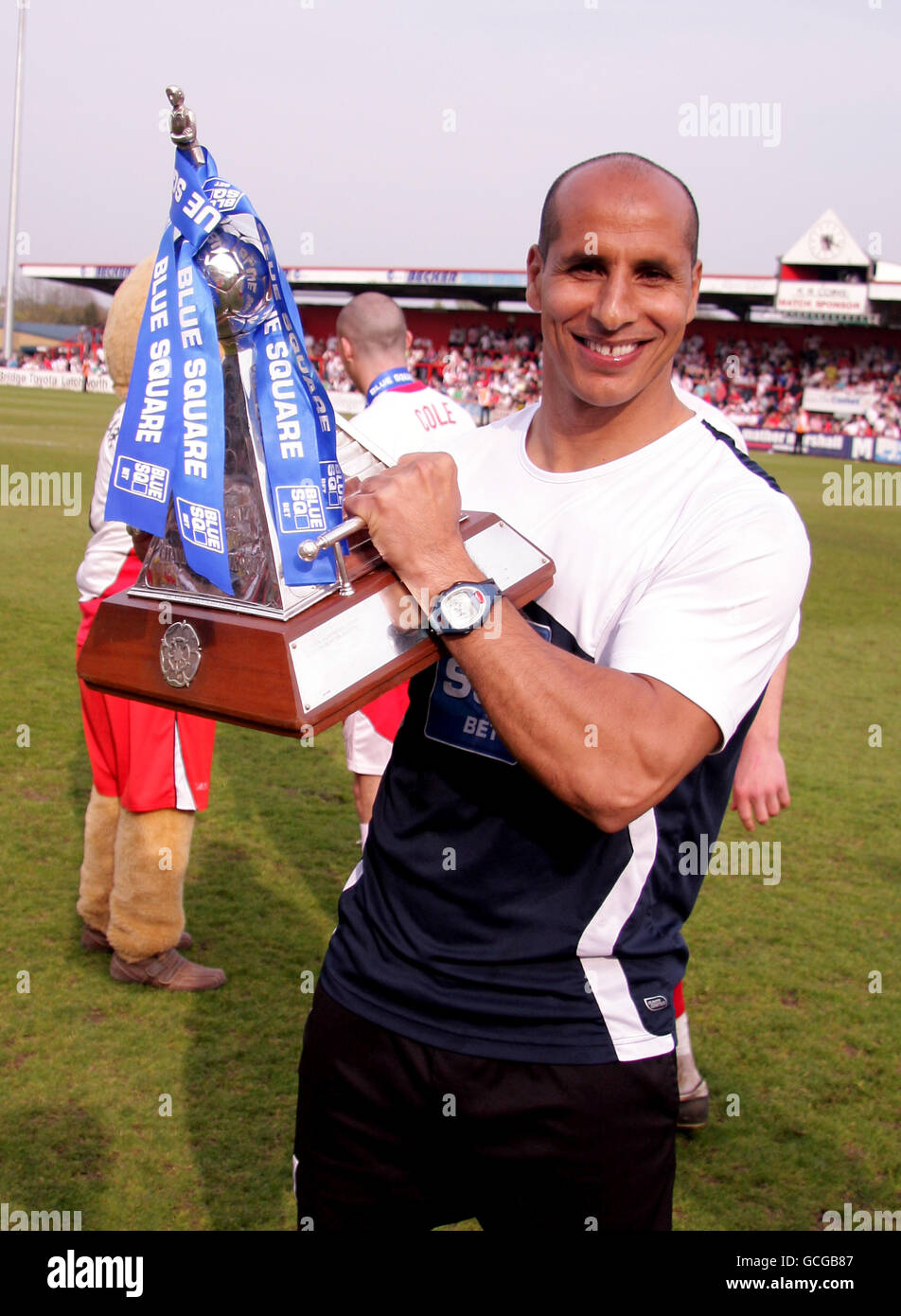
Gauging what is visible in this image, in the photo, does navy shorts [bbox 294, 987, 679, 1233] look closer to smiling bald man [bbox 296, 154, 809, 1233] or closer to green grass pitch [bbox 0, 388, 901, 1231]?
smiling bald man [bbox 296, 154, 809, 1233]

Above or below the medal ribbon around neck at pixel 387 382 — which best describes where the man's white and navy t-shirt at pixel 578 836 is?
below

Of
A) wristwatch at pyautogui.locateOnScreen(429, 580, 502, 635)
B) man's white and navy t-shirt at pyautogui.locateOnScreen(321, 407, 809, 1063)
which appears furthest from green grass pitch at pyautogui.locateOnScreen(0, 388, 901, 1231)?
wristwatch at pyautogui.locateOnScreen(429, 580, 502, 635)

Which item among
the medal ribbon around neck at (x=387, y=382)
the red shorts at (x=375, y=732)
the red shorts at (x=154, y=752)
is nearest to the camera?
the red shorts at (x=154, y=752)

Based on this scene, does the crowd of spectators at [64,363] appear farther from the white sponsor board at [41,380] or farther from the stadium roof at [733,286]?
the stadium roof at [733,286]

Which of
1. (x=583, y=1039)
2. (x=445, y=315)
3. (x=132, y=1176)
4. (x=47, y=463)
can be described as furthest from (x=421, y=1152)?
(x=445, y=315)

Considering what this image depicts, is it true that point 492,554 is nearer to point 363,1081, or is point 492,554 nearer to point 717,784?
point 717,784

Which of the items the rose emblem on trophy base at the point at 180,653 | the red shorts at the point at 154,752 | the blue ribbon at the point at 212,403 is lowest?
the red shorts at the point at 154,752

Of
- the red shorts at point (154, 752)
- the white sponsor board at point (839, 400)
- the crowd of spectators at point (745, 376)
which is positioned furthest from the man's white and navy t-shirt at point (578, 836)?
the white sponsor board at point (839, 400)

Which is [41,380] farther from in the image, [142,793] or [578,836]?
[578,836]

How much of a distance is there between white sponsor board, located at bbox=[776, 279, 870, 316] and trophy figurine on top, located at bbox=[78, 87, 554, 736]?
40.7 metres

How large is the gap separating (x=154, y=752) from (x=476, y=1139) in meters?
2.58

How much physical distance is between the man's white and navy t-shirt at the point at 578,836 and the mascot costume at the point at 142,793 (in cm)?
237

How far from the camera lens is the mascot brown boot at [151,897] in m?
4.22

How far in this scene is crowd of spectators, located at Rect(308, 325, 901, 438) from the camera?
37094 millimetres
